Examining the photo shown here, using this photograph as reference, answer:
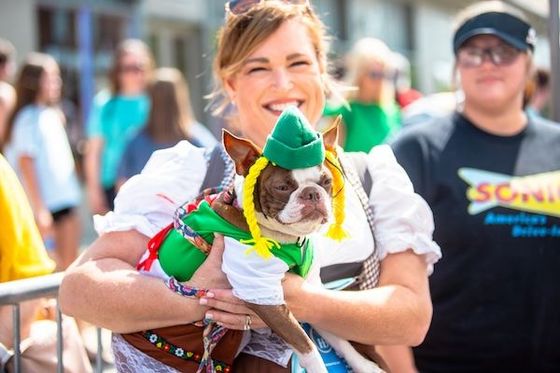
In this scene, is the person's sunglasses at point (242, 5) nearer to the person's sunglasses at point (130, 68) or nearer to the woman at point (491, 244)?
the woman at point (491, 244)

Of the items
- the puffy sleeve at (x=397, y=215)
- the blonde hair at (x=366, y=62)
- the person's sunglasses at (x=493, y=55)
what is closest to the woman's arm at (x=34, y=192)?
the blonde hair at (x=366, y=62)

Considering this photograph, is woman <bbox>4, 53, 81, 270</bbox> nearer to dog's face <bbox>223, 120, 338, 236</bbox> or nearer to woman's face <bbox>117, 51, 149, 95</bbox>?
woman's face <bbox>117, 51, 149, 95</bbox>

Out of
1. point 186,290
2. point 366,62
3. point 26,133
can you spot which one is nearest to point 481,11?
point 186,290

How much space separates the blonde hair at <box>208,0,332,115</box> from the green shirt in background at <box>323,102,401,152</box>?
332 centimetres

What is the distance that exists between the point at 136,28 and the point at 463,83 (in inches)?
389

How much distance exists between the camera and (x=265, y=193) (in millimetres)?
2043

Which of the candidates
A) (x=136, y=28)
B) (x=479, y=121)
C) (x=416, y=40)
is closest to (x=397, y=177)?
(x=479, y=121)

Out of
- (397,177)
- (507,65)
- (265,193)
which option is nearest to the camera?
(265,193)

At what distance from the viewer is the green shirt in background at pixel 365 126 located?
20.3ft

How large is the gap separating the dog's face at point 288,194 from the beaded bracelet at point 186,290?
0.24 metres

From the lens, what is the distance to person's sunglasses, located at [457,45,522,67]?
3391 mm

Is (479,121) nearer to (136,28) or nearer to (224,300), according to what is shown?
(224,300)

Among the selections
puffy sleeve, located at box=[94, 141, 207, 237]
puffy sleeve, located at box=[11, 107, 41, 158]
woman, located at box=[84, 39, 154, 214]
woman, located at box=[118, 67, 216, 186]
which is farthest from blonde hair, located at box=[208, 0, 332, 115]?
woman, located at box=[84, 39, 154, 214]

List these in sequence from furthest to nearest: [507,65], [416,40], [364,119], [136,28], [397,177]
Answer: [416,40], [136,28], [364,119], [507,65], [397,177]
